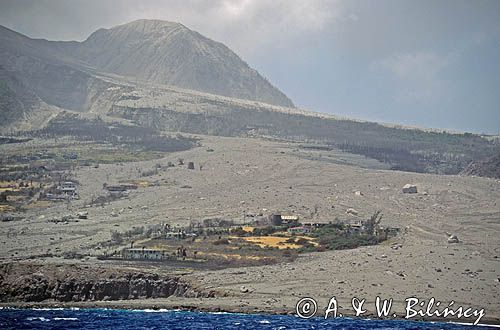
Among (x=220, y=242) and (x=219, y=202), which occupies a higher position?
(x=219, y=202)

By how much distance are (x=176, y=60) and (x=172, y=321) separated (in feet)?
415

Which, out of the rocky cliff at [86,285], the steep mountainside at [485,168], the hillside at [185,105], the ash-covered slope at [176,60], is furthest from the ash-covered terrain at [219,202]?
the ash-covered slope at [176,60]

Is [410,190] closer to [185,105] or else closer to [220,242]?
[220,242]

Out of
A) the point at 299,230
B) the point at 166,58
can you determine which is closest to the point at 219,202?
the point at 299,230

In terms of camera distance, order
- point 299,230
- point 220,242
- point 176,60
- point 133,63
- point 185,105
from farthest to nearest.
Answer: point 133,63
point 176,60
point 185,105
point 299,230
point 220,242

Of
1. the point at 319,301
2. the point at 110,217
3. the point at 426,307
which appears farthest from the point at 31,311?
the point at 110,217

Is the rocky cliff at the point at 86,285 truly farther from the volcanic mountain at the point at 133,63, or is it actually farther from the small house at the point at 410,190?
the volcanic mountain at the point at 133,63

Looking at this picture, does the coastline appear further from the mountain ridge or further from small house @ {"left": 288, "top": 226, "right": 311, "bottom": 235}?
the mountain ridge

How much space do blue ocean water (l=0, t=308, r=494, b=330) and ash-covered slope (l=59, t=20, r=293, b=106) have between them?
11294cm

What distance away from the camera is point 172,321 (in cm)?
3028

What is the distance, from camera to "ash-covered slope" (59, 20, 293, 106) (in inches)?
5871

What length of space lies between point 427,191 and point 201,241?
26859 millimetres

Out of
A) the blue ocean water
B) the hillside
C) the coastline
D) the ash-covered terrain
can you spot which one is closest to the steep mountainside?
the ash-covered terrain

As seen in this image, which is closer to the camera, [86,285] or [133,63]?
[86,285]
